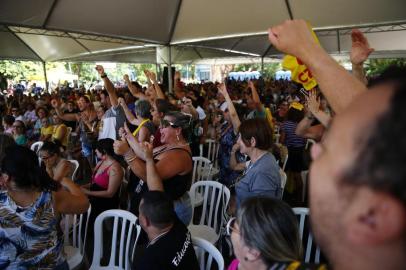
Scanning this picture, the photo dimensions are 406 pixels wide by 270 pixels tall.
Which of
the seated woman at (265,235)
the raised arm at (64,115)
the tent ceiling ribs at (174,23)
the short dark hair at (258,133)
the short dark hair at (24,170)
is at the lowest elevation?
the seated woman at (265,235)

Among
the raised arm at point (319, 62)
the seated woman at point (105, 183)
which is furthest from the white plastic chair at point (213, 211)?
the raised arm at point (319, 62)

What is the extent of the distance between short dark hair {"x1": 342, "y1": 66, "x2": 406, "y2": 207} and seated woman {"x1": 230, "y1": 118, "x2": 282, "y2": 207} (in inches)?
70.6

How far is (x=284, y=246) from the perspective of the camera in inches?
52.3

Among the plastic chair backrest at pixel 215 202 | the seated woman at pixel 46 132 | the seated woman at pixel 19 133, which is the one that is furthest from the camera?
the seated woman at pixel 46 132

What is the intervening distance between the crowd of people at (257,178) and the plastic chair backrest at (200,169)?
20cm

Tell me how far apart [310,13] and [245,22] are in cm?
145

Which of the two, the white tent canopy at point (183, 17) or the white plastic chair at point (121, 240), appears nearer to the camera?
the white plastic chair at point (121, 240)

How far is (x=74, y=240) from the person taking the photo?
109 inches

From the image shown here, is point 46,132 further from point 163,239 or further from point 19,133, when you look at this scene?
point 163,239

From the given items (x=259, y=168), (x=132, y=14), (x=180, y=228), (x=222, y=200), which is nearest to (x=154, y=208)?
(x=180, y=228)

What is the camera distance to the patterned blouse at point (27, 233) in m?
1.77

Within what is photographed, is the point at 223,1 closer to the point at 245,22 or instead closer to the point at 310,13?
the point at 245,22

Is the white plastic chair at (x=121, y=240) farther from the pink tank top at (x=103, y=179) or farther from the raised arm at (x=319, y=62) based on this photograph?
the raised arm at (x=319, y=62)

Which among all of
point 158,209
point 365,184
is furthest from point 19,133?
point 365,184
